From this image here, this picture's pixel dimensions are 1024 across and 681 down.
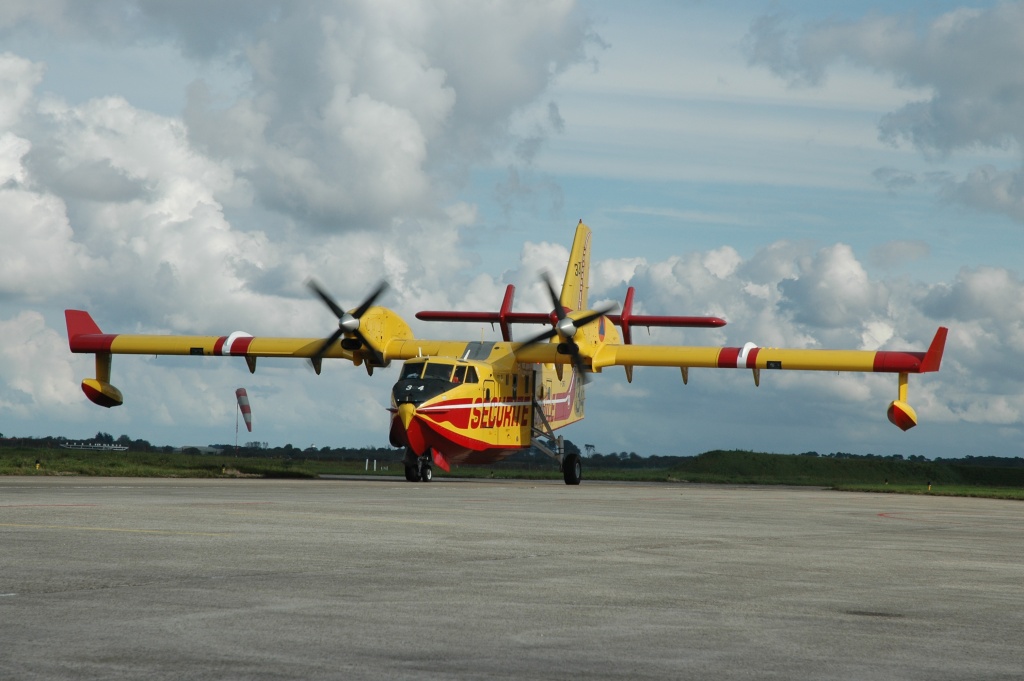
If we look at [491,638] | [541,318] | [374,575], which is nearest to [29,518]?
[374,575]

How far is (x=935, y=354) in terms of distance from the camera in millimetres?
37562

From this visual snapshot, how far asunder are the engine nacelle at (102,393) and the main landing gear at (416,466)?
13644 mm

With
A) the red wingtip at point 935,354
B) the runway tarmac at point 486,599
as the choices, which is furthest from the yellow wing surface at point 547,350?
the runway tarmac at point 486,599

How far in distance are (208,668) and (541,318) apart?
3842cm

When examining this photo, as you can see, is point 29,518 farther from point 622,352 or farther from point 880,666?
point 622,352

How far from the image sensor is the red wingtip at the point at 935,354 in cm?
3734

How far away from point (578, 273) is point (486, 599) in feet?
126

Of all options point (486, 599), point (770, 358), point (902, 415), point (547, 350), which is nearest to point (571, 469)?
point (547, 350)

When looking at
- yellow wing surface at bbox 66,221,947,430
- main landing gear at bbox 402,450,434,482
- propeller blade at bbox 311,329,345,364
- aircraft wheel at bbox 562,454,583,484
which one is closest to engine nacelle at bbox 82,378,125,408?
yellow wing surface at bbox 66,221,947,430

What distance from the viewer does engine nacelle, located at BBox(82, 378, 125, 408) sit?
141ft

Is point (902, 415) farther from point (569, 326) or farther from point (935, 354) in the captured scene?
point (569, 326)

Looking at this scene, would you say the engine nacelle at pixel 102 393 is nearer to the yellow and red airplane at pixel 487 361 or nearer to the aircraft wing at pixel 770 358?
the yellow and red airplane at pixel 487 361

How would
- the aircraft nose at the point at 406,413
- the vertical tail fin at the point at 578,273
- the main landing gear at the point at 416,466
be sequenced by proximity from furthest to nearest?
the vertical tail fin at the point at 578,273
the main landing gear at the point at 416,466
the aircraft nose at the point at 406,413

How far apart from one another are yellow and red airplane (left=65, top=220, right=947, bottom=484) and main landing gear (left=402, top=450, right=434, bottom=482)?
0.03 metres
